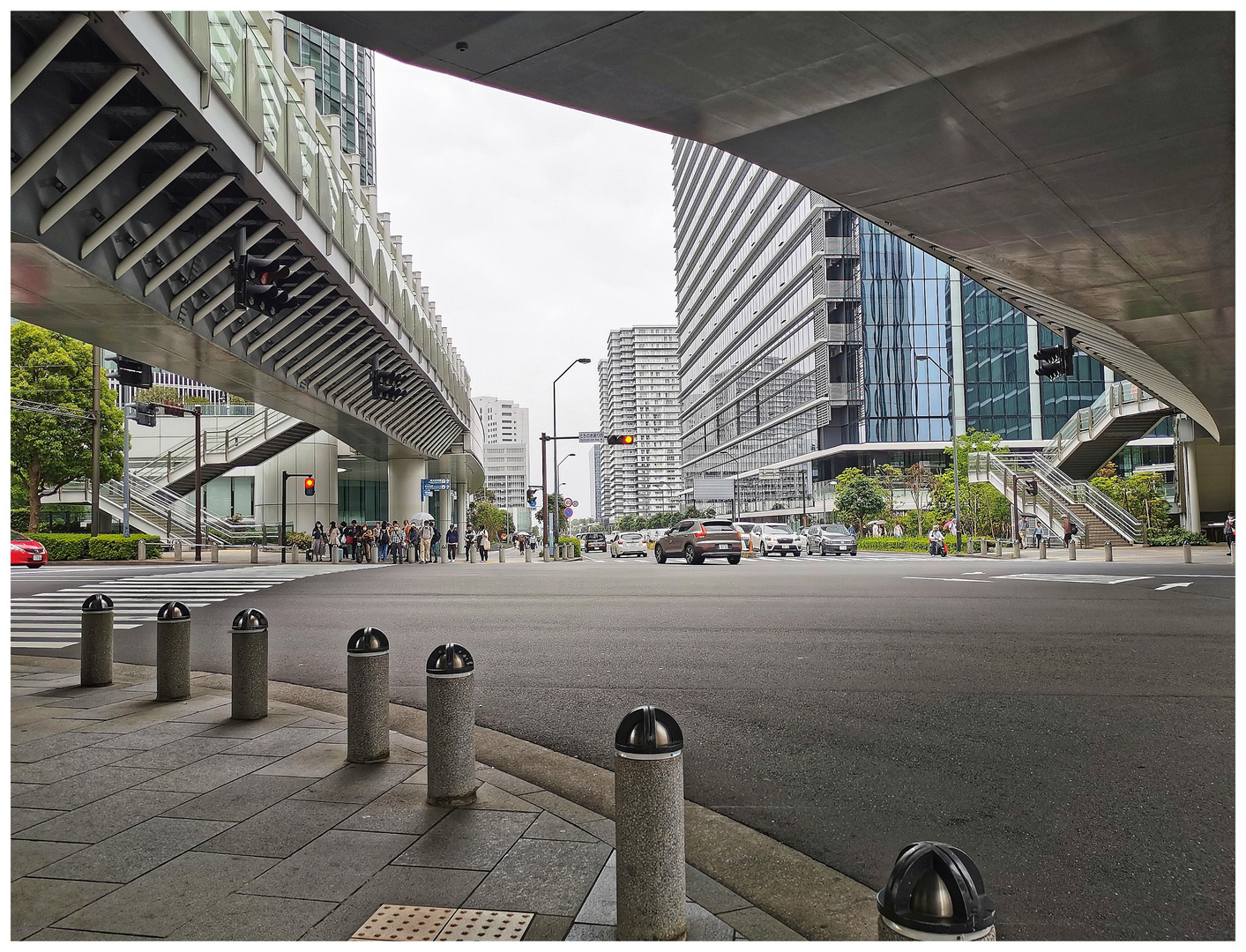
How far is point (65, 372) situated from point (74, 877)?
51.3 m

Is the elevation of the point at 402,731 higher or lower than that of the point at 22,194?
lower

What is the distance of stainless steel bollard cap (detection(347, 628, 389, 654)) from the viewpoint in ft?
18.0

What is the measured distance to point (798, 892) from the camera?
3.65 metres

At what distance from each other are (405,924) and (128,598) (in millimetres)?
18431

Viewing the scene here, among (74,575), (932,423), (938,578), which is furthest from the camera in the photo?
(932,423)

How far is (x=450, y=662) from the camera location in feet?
15.7

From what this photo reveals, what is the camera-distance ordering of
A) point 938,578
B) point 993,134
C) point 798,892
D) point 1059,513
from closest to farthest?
point 798,892 → point 993,134 → point 938,578 → point 1059,513

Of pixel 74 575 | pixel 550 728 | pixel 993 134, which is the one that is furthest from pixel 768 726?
pixel 74 575

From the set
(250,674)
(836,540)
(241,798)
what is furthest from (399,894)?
(836,540)

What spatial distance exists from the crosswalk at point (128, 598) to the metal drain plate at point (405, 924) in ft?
31.3

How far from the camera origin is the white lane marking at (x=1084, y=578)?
20.4 metres

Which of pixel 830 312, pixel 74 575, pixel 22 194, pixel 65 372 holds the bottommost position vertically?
pixel 74 575

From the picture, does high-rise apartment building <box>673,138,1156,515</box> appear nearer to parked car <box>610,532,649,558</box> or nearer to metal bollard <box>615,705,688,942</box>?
parked car <box>610,532,649,558</box>

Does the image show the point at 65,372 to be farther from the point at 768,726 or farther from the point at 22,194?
the point at 768,726
